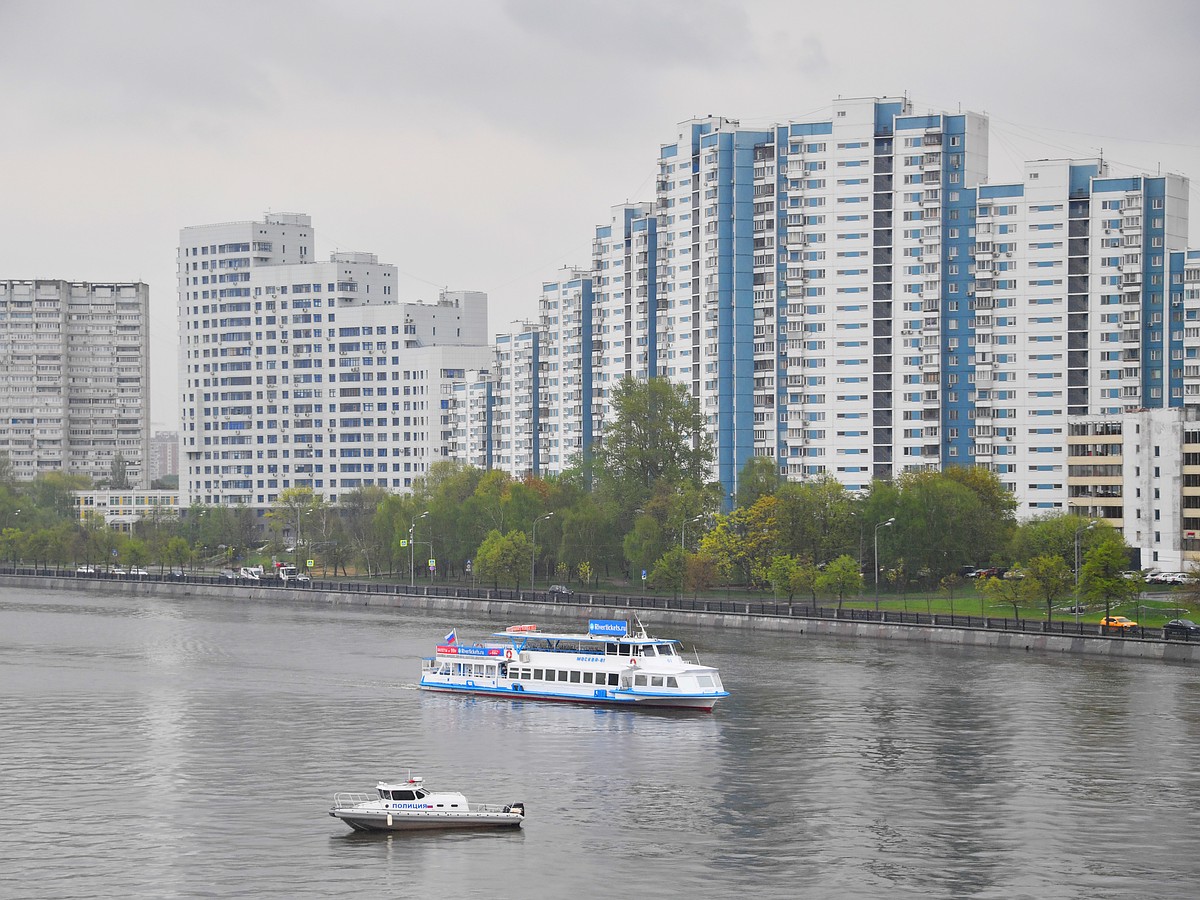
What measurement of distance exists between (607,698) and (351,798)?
30764 millimetres

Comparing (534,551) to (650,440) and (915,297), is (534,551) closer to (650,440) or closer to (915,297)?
(650,440)

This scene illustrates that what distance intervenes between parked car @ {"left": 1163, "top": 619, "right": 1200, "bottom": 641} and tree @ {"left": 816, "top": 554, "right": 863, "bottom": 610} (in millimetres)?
31022

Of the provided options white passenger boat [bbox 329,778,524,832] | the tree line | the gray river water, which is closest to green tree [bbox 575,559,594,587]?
the tree line

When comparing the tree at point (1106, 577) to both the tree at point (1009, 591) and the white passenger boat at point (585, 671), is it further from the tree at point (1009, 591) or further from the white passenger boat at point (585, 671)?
the white passenger boat at point (585, 671)

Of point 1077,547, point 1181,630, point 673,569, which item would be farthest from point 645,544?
point 1181,630

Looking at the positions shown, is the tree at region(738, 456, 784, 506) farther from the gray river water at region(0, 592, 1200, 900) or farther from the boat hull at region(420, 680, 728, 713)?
the boat hull at region(420, 680, 728, 713)

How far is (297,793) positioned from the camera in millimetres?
63281

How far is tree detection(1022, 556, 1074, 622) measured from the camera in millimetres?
121812

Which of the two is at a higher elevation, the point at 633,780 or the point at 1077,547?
the point at 1077,547

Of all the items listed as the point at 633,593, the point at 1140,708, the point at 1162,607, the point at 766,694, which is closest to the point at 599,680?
the point at 766,694

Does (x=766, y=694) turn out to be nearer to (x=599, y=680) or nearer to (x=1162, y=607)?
(x=599, y=680)

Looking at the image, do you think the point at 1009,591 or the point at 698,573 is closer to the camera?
the point at 1009,591

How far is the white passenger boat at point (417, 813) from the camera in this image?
57.1m

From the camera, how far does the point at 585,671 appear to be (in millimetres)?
91375
